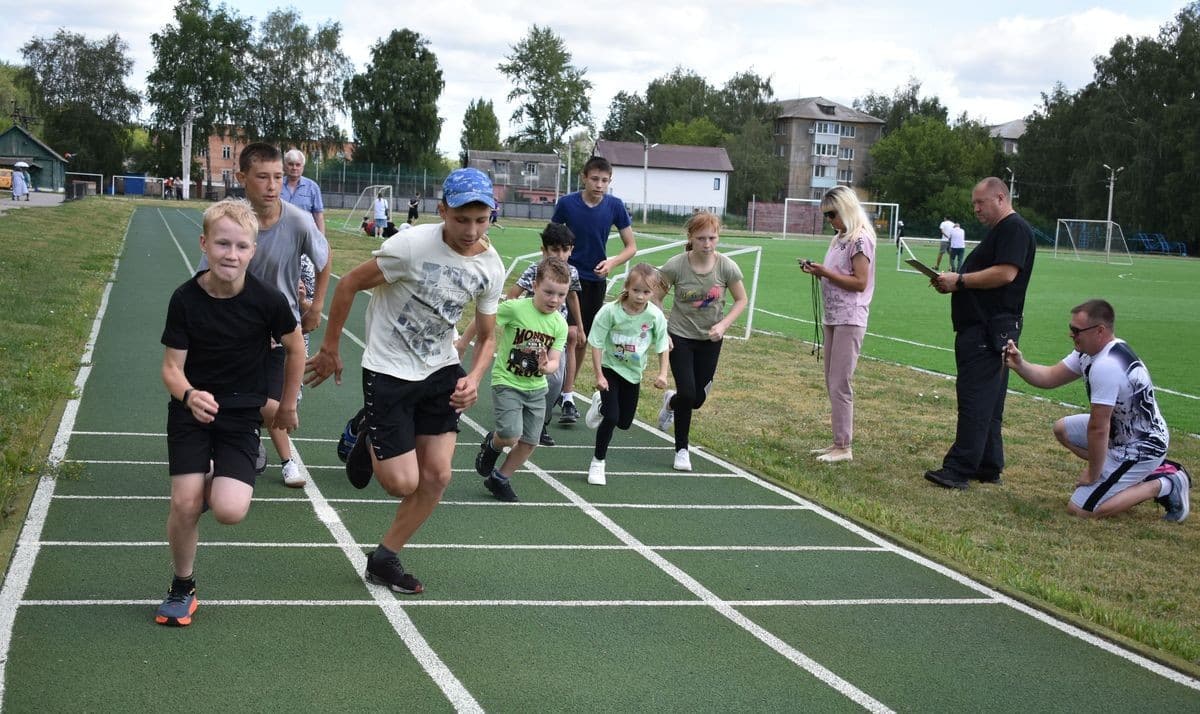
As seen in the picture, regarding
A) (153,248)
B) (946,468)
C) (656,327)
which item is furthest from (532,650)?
(153,248)

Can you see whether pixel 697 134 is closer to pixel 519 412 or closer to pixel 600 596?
pixel 519 412

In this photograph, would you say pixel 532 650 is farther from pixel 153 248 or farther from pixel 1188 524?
pixel 153 248

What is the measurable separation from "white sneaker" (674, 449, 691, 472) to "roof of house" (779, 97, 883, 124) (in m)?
121

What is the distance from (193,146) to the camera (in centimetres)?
8919

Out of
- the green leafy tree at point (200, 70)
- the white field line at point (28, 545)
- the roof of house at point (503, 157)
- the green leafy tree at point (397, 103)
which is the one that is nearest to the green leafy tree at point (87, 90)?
the green leafy tree at point (200, 70)

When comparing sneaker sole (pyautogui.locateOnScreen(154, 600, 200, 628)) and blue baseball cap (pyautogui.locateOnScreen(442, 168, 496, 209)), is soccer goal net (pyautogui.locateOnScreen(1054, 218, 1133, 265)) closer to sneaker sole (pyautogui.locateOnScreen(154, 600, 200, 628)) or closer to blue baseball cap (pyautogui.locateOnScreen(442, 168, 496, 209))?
blue baseball cap (pyautogui.locateOnScreen(442, 168, 496, 209))

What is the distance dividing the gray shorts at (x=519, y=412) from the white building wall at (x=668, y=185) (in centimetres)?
9299

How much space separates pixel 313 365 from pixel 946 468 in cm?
470

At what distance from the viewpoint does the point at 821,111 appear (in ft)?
413

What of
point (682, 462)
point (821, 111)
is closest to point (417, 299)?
point (682, 462)

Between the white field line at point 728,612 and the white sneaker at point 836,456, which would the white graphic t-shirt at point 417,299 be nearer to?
the white field line at point 728,612

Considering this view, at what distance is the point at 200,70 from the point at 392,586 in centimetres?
8761

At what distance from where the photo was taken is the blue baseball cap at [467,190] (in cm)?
479

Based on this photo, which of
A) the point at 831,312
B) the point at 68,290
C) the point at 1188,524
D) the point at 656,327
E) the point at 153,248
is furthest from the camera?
the point at 153,248
